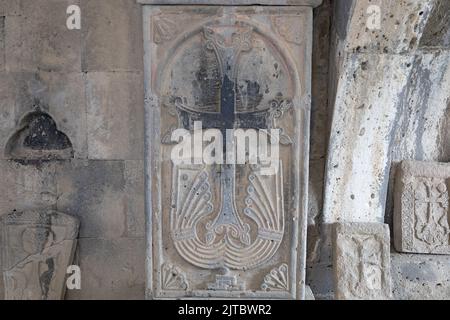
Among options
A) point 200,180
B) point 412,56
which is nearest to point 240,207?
point 200,180

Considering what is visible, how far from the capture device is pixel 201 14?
8.01 feet

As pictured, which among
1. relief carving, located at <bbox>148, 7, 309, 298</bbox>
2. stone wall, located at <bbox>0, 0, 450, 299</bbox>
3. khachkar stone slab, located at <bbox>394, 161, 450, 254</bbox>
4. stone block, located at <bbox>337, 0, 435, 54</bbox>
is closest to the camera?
stone block, located at <bbox>337, 0, 435, 54</bbox>

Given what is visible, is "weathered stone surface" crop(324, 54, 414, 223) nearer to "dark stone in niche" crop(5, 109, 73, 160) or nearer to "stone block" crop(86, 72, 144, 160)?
"stone block" crop(86, 72, 144, 160)

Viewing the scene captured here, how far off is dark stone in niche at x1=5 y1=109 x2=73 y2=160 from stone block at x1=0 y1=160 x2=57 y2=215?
0.05 m

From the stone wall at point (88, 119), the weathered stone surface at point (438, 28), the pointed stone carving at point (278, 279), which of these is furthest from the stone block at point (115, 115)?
the weathered stone surface at point (438, 28)

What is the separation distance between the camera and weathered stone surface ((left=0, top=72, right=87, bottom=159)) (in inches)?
107

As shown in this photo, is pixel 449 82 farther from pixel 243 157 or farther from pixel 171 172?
pixel 171 172

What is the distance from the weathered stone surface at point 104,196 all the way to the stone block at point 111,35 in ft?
1.88

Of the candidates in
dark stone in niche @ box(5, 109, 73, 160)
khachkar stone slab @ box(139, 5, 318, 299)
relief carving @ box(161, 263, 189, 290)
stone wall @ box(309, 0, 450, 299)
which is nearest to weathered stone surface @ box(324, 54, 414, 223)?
stone wall @ box(309, 0, 450, 299)

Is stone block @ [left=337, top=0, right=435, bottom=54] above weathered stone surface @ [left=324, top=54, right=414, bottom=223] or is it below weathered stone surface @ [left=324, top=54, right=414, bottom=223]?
above

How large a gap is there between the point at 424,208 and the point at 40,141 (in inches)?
91.2

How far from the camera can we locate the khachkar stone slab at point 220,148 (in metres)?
2.45

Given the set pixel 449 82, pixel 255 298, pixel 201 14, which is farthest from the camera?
pixel 449 82

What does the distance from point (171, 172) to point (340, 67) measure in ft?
3.45
